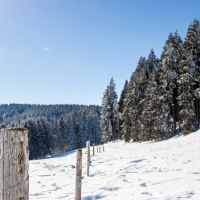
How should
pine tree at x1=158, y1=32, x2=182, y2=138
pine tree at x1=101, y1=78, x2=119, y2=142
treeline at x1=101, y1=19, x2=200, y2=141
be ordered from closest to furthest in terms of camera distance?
treeline at x1=101, y1=19, x2=200, y2=141, pine tree at x1=158, y1=32, x2=182, y2=138, pine tree at x1=101, y1=78, x2=119, y2=142

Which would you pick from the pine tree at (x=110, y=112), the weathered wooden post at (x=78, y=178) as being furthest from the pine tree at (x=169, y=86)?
the weathered wooden post at (x=78, y=178)

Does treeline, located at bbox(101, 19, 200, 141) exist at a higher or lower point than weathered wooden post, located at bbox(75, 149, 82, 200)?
higher

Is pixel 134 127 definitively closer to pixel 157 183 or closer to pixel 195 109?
pixel 195 109

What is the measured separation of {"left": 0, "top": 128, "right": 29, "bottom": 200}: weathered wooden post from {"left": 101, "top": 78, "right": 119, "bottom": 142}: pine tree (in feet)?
236

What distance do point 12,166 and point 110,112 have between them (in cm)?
7272

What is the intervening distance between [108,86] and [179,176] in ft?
209

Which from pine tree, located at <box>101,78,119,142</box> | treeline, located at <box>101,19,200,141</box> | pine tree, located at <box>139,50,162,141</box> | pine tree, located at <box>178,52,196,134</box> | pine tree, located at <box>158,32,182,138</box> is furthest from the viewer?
pine tree, located at <box>101,78,119,142</box>

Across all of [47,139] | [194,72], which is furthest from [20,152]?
[47,139]

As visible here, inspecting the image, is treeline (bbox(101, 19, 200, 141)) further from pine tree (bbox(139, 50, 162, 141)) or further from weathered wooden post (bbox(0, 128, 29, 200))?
weathered wooden post (bbox(0, 128, 29, 200))

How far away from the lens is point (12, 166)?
122 inches

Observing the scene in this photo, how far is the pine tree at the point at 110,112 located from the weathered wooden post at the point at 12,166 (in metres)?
71.8

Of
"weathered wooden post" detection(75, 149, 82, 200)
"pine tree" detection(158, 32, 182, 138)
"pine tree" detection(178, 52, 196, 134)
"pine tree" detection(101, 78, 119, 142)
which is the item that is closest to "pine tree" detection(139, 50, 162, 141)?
"pine tree" detection(158, 32, 182, 138)

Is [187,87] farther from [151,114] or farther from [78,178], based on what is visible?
[78,178]

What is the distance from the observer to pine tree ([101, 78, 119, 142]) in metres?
75.2
